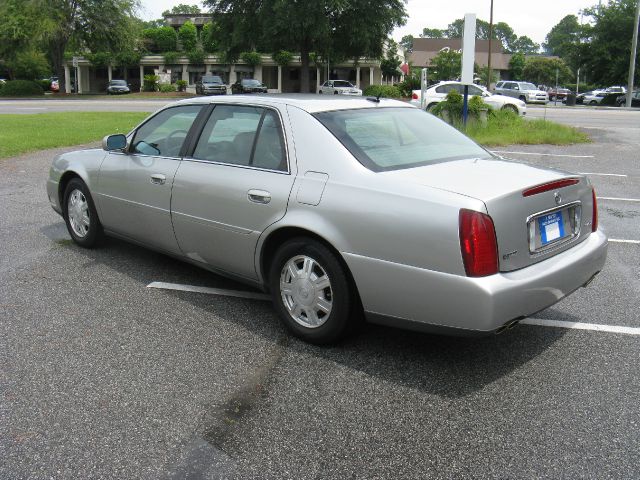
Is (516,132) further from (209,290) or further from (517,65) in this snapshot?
(517,65)

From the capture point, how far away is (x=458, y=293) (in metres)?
3.34

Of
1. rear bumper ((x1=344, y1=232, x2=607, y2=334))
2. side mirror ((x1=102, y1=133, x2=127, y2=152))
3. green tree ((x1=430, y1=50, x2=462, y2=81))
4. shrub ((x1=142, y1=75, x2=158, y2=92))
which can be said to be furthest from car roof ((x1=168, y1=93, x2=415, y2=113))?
shrub ((x1=142, y1=75, x2=158, y2=92))

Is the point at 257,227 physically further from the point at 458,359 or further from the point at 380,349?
the point at 458,359

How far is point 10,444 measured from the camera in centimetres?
303

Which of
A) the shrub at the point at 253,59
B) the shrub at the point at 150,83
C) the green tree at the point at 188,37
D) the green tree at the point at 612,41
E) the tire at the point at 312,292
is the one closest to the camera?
the tire at the point at 312,292

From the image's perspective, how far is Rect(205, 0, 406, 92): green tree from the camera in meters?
36.3

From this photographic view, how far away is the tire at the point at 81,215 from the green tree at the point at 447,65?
50.2 metres

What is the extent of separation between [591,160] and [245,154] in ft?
36.3

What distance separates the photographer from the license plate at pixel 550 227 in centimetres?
370

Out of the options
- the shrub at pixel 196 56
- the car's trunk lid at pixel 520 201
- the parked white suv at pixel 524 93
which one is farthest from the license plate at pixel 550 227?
the shrub at pixel 196 56

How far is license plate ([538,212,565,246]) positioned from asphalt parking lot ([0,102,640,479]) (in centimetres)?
75

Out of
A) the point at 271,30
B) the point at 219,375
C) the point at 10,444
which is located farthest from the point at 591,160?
the point at 271,30

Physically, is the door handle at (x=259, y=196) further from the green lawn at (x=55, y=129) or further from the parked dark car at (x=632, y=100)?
the parked dark car at (x=632, y=100)

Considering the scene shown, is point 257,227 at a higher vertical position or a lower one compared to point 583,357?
higher
